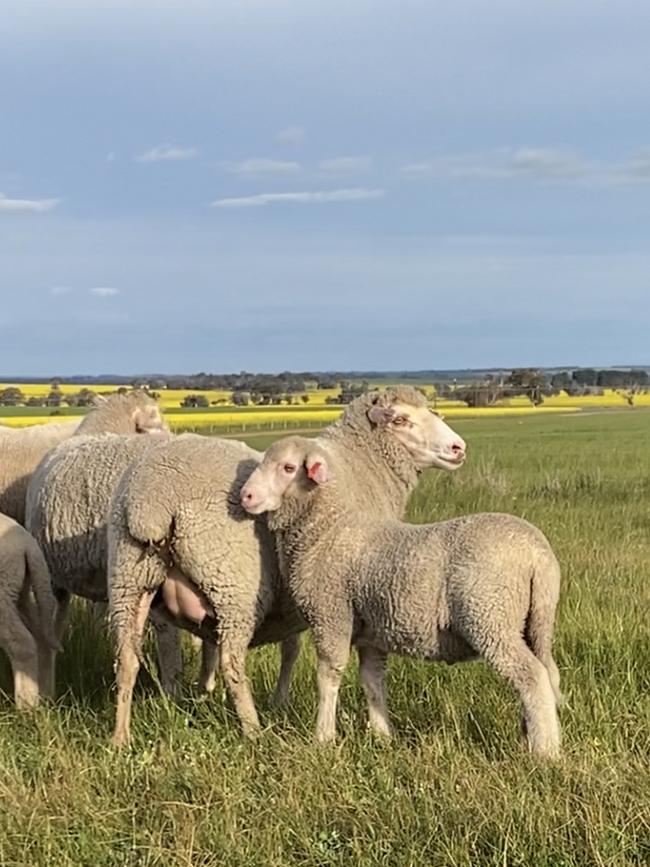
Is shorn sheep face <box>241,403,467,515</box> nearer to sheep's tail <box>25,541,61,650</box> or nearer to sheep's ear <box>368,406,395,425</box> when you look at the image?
sheep's ear <box>368,406,395,425</box>

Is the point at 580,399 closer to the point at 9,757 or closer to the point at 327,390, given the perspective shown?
the point at 327,390

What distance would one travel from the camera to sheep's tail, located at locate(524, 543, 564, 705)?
16.6 feet

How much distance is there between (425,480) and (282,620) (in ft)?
44.8

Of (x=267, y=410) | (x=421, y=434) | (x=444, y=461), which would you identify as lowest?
(x=267, y=410)

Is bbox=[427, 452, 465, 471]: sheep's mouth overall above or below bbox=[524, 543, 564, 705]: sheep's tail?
above

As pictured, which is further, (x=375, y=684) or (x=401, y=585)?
(x=375, y=684)

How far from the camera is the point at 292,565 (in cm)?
587

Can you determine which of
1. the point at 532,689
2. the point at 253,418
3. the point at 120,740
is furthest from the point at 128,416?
the point at 253,418

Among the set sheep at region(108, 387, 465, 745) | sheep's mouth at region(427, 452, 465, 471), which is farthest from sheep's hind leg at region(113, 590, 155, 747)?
sheep's mouth at region(427, 452, 465, 471)

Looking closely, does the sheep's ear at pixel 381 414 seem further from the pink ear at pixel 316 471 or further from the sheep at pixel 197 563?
the pink ear at pixel 316 471

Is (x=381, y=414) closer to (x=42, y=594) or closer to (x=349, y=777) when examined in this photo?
(x=42, y=594)

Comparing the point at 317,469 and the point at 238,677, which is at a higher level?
the point at 317,469

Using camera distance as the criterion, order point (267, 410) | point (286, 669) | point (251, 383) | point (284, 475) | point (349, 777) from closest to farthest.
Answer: point (349, 777) < point (284, 475) < point (286, 669) < point (267, 410) < point (251, 383)

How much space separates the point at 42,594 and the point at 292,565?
1.66m
